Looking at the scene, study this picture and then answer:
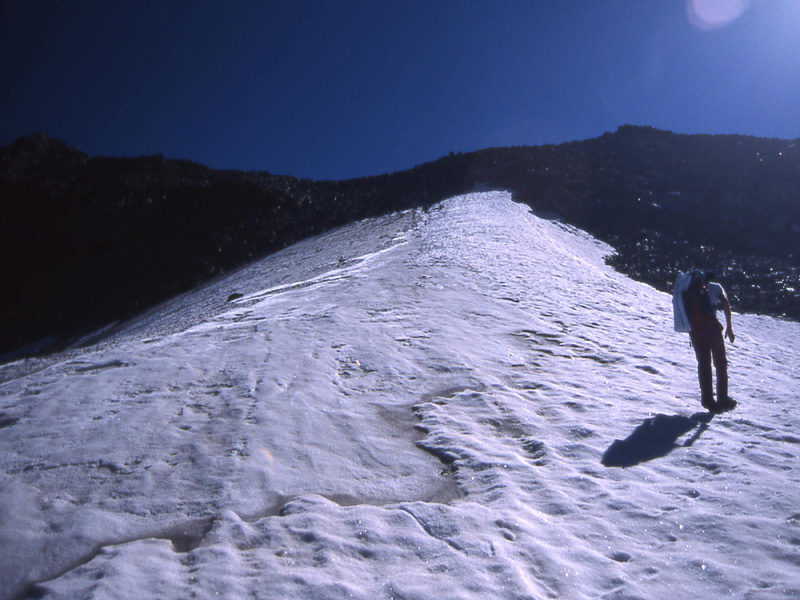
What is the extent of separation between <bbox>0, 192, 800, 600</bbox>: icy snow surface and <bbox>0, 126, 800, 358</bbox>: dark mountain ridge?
1358cm

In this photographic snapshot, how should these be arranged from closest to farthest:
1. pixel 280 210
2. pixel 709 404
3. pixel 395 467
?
1. pixel 395 467
2. pixel 709 404
3. pixel 280 210

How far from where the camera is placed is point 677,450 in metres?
5.22

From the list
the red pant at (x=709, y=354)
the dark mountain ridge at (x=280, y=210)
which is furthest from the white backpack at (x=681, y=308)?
the dark mountain ridge at (x=280, y=210)

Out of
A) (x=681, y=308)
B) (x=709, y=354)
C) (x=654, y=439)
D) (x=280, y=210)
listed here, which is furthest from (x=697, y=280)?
(x=280, y=210)

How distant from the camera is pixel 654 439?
18.0 feet

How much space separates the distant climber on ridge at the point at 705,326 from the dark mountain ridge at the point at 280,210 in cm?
1328

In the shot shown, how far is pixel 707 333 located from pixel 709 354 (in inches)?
9.6

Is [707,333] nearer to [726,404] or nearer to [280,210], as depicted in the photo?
[726,404]

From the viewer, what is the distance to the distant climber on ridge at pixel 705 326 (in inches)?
252

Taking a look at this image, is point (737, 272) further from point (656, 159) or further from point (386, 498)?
point (386, 498)

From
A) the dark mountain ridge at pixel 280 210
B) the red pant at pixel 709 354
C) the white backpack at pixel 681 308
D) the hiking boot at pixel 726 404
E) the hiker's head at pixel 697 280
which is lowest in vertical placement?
the hiking boot at pixel 726 404

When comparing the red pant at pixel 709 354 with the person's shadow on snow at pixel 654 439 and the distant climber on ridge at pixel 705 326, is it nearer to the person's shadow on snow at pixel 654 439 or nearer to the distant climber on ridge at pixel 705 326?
the distant climber on ridge at pixel 705 326

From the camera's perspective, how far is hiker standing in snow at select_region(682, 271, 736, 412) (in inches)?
251

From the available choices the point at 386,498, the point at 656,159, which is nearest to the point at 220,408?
the point at 386,498
